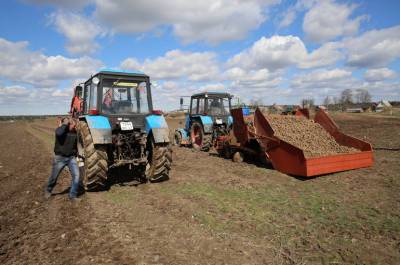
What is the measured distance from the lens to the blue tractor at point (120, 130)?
6688 millimetres

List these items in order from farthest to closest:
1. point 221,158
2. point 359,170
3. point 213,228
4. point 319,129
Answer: point 221,158, point 319,129, point 359,170, point 213,228

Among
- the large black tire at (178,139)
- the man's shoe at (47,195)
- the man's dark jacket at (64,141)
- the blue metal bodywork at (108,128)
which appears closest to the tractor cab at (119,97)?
the blue metal bodywork at (108,128)

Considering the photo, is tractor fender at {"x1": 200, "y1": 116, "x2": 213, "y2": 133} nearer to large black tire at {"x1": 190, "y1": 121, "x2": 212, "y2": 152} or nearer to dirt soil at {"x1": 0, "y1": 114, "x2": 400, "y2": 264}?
large black tire at {"x1": 190, "y1": 121, "x2": 212, "y2": 152}

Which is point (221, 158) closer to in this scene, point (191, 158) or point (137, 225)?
point (191, 158)

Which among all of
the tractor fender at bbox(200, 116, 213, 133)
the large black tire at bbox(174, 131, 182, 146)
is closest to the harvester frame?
the tractor fender at bbox(200, 116, 213, 133)

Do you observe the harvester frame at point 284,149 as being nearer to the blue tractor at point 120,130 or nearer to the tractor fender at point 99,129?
the blue tractor at point 120,130

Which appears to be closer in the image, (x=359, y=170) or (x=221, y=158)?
(x=359, y=170)

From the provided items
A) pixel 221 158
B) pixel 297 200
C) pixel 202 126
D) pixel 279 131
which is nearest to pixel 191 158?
pixel 221 158

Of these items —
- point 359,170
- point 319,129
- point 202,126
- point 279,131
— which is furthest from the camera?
point 202,126

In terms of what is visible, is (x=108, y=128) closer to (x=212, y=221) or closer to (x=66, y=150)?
(x=66, y=150)

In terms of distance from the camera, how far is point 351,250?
4039 mm

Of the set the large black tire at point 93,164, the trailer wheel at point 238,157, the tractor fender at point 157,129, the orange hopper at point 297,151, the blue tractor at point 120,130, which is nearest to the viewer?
the large black tire at point 93,164

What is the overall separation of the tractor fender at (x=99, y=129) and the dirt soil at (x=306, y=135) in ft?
13.9

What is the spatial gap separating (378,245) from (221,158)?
707cm
